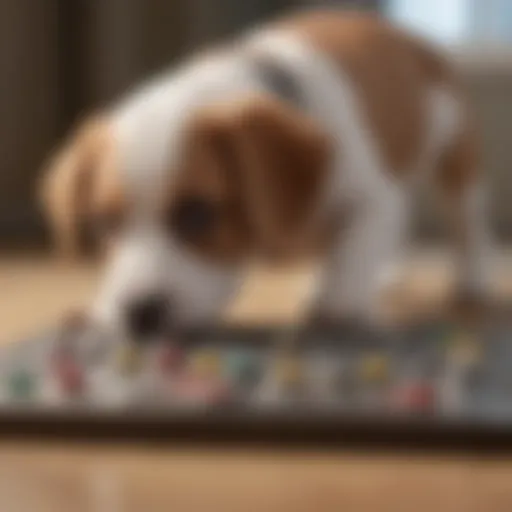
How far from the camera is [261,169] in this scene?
51.0 inches

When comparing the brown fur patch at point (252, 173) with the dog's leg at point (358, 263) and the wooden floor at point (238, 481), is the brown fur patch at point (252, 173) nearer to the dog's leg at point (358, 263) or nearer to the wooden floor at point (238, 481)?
the dog's leg at point (358, 263)

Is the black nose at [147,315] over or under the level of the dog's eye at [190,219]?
under

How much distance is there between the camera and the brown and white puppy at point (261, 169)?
130 cm

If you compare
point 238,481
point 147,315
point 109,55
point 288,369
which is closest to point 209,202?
point 147,315

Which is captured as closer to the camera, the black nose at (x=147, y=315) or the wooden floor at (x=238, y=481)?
the wooden floor at (x=238, y=481)

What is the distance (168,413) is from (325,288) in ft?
1.48

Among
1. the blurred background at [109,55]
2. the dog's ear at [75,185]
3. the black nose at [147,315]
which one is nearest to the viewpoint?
the black nose at [147,315]

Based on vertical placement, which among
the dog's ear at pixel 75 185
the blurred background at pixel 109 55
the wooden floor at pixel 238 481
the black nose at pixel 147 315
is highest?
the blurred background at pixel 109 55

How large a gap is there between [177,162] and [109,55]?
3.73 ft

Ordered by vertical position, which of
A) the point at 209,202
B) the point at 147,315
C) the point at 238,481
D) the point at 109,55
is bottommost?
the point at 238,481

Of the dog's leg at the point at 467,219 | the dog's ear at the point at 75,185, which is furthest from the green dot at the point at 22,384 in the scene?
the dog's leg at the point at 467,219

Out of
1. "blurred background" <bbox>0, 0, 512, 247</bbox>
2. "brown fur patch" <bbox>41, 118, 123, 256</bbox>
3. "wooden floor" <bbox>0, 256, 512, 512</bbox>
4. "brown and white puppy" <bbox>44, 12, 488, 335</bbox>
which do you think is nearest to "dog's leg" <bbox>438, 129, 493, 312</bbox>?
"brown and white puppy" <bbox>44, 12, 488, 335</bbox>

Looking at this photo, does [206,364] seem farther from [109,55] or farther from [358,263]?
[109,55]

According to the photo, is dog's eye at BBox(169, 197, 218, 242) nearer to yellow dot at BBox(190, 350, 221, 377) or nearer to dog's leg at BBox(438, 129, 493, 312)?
yellow dot at BBox(190, 350, 221, 377)
